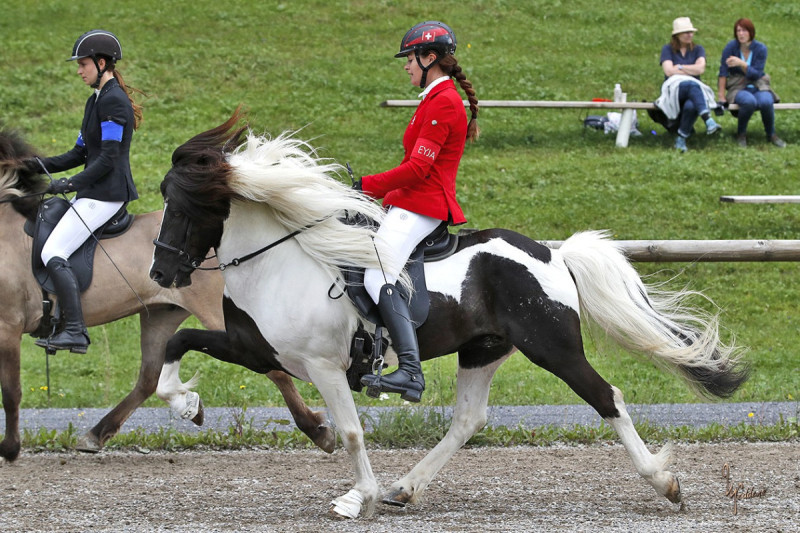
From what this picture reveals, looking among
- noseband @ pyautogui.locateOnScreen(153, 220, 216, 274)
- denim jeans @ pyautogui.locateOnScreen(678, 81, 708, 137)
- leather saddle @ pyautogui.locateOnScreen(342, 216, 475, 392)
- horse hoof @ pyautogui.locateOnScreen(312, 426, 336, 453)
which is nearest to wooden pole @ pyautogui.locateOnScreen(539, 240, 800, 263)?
horse hoof @ pyautogui.locateOnScreen(312, 426, 336, 453)

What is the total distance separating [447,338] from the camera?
18.7ft

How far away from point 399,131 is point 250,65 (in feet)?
11.6

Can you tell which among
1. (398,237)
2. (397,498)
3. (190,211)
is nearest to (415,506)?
(397,498)

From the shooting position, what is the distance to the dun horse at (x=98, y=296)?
6.76 meters

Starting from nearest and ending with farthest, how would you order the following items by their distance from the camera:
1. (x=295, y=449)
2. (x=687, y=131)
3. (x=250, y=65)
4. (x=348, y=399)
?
(x=348, y=399)
(x=295, y=449)
(x=687, y=131)
(x=250, y=65)

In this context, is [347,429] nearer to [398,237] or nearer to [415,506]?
[415,506]

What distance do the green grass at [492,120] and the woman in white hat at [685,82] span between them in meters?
0.54

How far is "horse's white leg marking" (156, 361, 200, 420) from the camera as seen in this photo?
5964 mm

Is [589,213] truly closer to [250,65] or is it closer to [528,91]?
[528,91]

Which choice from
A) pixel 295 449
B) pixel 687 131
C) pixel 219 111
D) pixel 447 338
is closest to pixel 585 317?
pixel 447 338

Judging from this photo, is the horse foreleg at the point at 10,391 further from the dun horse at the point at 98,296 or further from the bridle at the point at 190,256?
the bridle at the point at 190,256

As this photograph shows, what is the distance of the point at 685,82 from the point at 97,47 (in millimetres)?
9699

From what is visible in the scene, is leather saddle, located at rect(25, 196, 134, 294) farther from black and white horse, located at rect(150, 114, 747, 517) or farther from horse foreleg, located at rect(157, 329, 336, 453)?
black and white horse, located at rect(150, 114, 747, 517)

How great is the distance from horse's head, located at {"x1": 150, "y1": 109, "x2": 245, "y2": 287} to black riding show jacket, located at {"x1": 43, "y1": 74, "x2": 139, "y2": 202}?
53.7 inches
